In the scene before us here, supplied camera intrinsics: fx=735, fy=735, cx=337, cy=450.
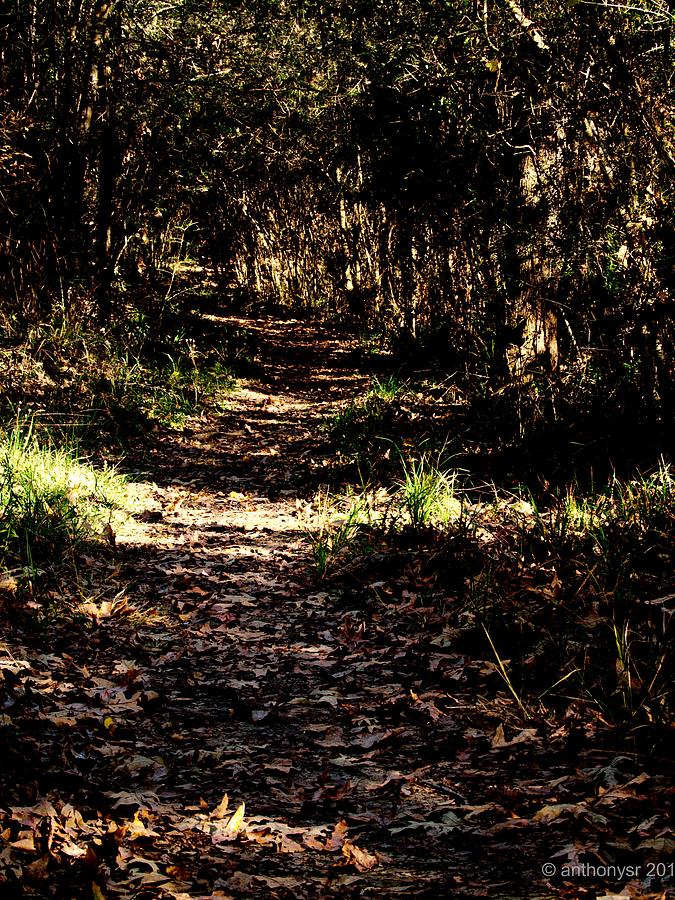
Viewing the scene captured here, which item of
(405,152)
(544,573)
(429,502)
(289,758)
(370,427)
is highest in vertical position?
(405,152)

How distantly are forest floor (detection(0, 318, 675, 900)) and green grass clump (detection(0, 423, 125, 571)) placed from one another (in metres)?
0.33

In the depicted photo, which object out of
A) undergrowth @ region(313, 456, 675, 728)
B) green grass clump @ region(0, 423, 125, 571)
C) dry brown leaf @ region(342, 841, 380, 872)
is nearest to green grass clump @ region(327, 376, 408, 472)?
undergrowth @ region(313, 456, 675, 728)

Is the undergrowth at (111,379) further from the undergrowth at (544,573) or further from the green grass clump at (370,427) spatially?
the undergrowth at (544,573)

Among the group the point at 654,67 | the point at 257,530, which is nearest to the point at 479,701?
the point at 257,530

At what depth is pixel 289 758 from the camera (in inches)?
142

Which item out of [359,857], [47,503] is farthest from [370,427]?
[359,857]

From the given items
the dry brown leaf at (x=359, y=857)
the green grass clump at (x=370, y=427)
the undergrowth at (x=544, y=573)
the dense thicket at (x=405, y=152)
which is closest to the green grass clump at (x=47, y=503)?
the undergrowth at (x=544, y=573)

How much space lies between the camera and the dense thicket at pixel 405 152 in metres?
6.80

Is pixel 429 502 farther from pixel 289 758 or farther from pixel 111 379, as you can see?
pixel 111 379

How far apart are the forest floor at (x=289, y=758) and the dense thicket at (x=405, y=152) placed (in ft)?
12.4

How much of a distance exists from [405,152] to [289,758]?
10.1 metres

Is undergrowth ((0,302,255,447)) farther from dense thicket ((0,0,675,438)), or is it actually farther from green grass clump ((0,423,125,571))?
green grass clump ((0,423,125,571))

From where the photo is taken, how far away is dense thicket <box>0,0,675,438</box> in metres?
6.80

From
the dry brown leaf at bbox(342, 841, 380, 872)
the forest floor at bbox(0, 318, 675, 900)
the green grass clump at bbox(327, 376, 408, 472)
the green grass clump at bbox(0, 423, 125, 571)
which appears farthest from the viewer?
the green grass clump at bbox(327, 376, 408, 472)
